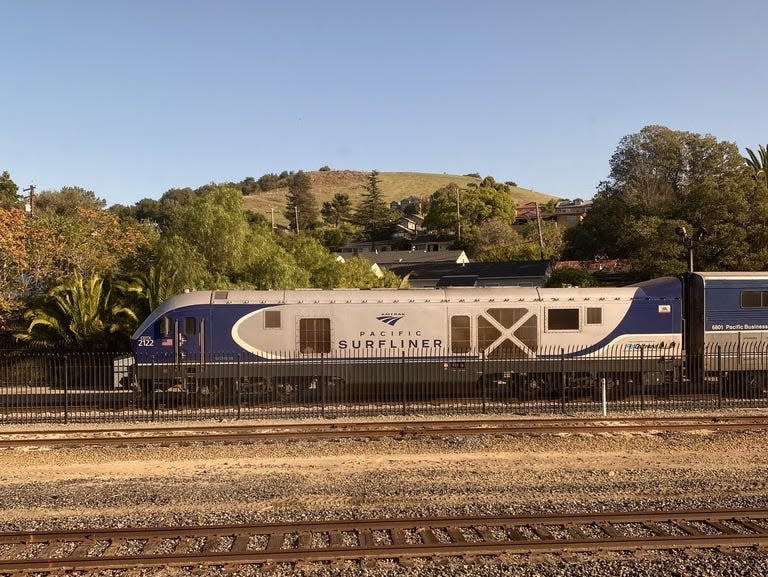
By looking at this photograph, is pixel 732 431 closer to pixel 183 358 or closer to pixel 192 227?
Answer: pixel 183 358

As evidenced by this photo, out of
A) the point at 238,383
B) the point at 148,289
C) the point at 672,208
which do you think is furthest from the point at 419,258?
the point at 238,383

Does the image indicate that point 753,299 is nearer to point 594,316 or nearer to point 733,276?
point 733,276

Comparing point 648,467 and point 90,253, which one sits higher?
point 90,253

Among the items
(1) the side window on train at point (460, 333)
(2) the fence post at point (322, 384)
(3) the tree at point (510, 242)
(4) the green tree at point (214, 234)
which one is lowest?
(2) the fence post at point (322, 384)

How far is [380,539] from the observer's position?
9328 mm

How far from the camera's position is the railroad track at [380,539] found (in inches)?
340

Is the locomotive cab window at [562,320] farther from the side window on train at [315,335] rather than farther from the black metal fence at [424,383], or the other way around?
the side window on train at [315,335]

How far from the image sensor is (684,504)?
10.8m

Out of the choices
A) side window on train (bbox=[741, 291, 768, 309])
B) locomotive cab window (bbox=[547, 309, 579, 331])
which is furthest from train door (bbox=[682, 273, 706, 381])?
locomotive cab window (bbox=[547, 309, 579, 331])

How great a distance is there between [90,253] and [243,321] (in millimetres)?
14892

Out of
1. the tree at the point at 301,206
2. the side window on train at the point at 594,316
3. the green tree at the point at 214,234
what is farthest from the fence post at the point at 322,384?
the tree at the point at 301,206

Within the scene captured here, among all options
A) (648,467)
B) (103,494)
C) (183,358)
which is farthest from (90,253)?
(648,467)

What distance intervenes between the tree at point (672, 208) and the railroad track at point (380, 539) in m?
32.9

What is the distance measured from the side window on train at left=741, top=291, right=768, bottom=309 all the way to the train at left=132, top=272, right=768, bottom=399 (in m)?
0.05
